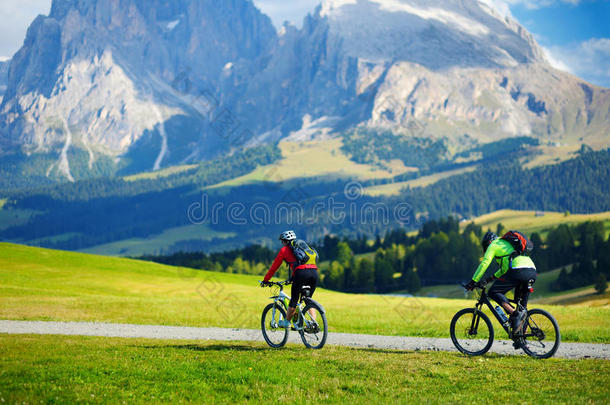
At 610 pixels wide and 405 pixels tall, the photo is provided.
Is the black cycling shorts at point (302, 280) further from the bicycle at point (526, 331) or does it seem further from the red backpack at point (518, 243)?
the red backpack at point (518, 243)

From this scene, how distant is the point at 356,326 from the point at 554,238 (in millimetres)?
157363

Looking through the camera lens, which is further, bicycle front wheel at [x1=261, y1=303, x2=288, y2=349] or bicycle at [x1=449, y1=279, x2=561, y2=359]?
bicycle front wheel at [x1=261, y1=303, x2=288, y2=349]

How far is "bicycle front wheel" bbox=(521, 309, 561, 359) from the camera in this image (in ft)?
60.9

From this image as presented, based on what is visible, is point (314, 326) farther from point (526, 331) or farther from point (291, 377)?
point (526, 331)

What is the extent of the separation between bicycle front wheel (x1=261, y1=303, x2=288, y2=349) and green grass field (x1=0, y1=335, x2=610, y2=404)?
163cm

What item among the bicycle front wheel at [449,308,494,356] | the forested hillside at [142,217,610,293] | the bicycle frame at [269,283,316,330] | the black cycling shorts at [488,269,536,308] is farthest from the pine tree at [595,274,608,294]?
the bicycle frame at [269,283,316,330]

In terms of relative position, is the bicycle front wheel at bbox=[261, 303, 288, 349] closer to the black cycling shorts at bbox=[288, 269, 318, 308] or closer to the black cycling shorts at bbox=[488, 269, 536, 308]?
the black cycling shorts at bbox=[288, 269, 318, 308]

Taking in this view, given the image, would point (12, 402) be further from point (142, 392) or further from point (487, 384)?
point (487, 384)

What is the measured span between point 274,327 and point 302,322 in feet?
5.35

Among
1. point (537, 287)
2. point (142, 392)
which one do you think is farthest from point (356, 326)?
point (537, 287)

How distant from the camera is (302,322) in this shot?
2089cm

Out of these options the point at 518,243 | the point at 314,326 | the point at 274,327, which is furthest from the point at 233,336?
the point at 518,243

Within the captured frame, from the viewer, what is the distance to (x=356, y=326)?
108 ft

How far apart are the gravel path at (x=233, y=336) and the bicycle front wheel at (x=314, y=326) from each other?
3.04m
